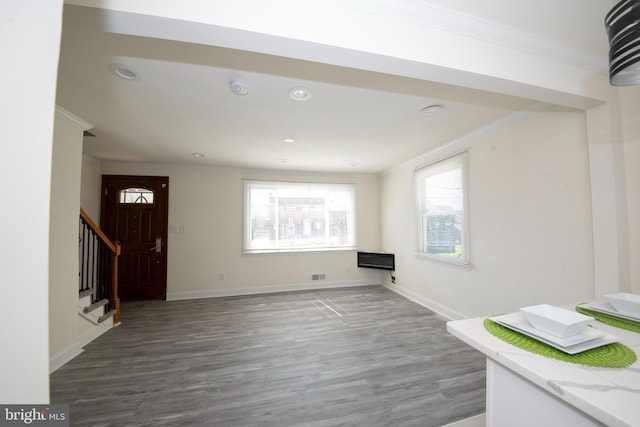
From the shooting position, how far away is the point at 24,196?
48 cm

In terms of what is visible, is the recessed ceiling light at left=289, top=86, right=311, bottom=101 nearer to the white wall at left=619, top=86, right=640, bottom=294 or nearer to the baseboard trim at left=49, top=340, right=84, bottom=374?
the white wall at left=619, top=86, right=640, bottom=294

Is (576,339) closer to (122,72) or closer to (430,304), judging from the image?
(122,72)

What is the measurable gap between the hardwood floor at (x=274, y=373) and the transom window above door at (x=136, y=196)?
2.02 metres

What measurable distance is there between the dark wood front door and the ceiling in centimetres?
70

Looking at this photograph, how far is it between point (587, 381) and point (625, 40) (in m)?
1.07

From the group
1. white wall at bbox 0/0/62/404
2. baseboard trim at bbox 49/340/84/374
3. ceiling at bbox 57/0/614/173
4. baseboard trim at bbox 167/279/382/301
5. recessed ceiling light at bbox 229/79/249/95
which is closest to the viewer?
white wall at bbox 0/0/62/404

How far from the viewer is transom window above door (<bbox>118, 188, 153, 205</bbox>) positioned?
4297 millimetres

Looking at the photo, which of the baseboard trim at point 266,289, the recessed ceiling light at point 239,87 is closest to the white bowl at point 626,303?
the recessed ceiling light at point 239,87

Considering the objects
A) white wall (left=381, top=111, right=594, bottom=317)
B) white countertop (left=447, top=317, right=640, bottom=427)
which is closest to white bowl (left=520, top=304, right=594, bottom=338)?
white countertop (left=447, top=317, right=640, bottom=427)

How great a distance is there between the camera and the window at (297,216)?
15.8 ft

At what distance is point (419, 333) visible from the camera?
2912mm

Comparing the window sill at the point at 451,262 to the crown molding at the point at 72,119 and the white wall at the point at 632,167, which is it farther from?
the crown molding at the point at 72,119

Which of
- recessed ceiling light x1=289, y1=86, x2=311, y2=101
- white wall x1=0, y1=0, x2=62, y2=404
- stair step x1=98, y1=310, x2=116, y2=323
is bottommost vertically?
stair step x1=98, y1=310, x2=116, y2=323

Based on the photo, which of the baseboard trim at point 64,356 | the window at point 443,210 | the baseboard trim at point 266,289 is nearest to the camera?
the baseboard trim at point 64,356
